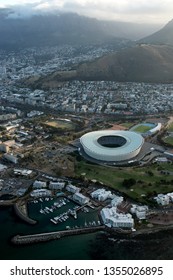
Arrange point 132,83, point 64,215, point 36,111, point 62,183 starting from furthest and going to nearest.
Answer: point 132,83, point 36,111, point 62,183, point 64,215

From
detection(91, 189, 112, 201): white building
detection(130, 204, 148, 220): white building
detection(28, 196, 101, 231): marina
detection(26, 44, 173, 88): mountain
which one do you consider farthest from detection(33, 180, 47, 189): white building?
detection(26, 44, 173, 88): mountain

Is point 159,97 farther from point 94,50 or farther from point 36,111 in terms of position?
point 94,50

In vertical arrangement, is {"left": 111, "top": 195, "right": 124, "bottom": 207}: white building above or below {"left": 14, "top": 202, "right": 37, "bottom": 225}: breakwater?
above

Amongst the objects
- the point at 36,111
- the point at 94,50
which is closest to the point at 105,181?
the point at 36,111

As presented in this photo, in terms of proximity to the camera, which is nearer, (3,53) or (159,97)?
(159,97)

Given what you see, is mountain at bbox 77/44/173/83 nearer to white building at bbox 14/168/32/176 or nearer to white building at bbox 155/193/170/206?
white building at bbox 14/168/32/176
